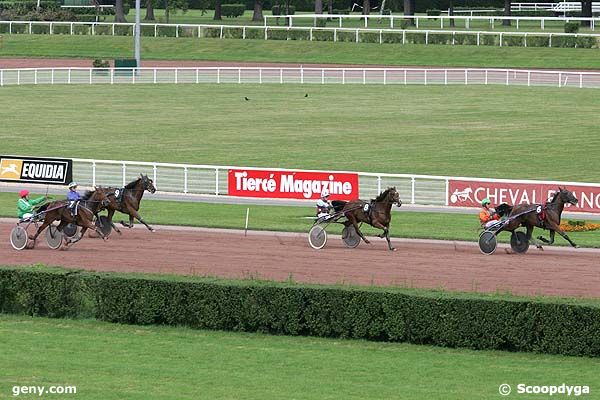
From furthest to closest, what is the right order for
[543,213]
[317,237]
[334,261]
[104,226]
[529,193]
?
[529,193], [104,226], [317,237], [334,261], [543,213]

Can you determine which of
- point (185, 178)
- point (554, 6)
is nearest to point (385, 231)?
point (185, 178)

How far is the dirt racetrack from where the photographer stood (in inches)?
858

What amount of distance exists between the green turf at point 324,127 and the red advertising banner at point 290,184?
18.7 ft

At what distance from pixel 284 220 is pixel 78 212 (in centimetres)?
632

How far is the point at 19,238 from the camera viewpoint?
24.9 meters

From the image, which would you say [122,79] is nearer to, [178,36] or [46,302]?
[178,36]

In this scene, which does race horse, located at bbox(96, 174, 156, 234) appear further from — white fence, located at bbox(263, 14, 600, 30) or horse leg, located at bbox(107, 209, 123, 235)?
white fence, located at bbox(263, 14, 600, 30)

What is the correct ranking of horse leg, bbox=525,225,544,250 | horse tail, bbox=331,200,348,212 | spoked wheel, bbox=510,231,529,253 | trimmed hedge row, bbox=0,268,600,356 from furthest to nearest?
spoked wheel, bbox=510,231,529,253
horse tail, bbox=331,200,348,212
horse leg, bbox=525,225,544,250
trimmed hedge row, bbox=0,268,600,356

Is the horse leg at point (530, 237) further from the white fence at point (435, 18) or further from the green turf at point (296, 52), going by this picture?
the white fence at point (435, 18)

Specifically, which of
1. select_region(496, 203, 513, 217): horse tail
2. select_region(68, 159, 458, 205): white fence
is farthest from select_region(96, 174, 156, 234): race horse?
select_region(496, 203, 513, 217): horse tail

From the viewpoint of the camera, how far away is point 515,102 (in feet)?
176

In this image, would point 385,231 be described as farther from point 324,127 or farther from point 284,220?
point 324,127

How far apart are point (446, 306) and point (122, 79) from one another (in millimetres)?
47578

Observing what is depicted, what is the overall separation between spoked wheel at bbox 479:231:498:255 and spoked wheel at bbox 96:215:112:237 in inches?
295
